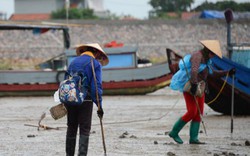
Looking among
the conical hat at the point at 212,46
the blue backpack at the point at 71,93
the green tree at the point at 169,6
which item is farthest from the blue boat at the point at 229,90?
the green tree at the point at 169,6

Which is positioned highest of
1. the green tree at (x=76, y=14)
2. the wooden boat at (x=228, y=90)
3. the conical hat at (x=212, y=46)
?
the conical hat at (x=212, y=46)

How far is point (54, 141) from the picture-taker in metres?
12.7

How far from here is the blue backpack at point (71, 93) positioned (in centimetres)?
996

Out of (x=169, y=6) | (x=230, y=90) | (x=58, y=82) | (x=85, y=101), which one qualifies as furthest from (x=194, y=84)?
(x=169, y=6)

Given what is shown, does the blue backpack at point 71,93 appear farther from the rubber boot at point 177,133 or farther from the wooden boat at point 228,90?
the wooden boat at point 228,90

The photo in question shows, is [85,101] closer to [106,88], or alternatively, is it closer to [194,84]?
[194,84]

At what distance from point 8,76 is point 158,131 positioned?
13.0 metres

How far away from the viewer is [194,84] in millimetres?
11984

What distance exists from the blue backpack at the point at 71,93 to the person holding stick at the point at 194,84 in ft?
8.16

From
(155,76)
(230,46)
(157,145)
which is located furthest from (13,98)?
(157,145)

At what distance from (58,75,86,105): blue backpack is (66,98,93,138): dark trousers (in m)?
0.14

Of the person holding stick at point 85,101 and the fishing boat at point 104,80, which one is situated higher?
the person holding stick at point 85,101

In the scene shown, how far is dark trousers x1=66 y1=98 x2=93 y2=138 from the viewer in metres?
10.1

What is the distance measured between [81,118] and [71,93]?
0.35m
